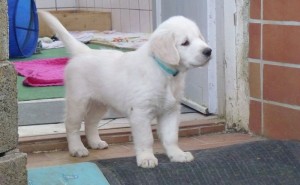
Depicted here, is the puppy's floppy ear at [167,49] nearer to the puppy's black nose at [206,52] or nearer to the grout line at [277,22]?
the puppy's black nose at [206,52]

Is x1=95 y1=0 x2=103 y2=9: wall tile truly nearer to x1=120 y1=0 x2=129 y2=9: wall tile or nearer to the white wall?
the white wall

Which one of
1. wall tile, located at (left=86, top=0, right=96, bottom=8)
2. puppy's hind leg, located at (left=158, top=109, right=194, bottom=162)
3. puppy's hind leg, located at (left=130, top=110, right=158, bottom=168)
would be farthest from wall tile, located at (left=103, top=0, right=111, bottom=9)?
puppy's hind leg, located at (left=130, top=110, right=158, bottom=168)

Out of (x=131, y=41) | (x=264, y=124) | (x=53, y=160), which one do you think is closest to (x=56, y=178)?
(x=53, y=160)

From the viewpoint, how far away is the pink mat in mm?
3875

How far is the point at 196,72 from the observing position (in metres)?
3.30

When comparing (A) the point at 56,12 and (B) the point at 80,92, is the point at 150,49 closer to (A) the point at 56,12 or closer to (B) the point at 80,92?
(B) the point at 80,92

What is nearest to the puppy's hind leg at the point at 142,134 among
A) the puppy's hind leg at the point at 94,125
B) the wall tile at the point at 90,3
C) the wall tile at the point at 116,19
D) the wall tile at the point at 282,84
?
the puppy's hind leg at the point at 94,125

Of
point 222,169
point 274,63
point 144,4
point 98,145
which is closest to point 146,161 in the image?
point 222,169

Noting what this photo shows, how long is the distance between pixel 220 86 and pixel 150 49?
891 millimetres

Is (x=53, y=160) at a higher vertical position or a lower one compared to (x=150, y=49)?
lower

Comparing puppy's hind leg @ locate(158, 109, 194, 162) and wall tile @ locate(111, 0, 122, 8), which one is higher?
wall tile @ locate(111, 0, 122, 8)

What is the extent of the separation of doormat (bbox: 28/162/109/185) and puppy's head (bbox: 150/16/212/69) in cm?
50

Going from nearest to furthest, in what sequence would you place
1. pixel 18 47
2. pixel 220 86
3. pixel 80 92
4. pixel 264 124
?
pixel 80 92, pixel 264 124, pixel 220 86, pixel 18 47

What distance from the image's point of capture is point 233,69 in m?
3.02
